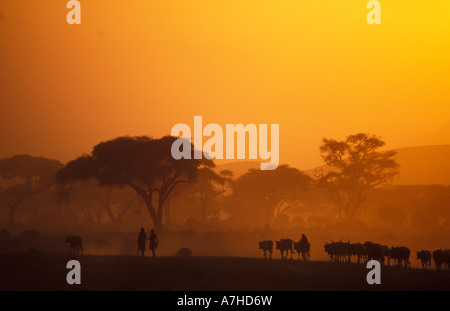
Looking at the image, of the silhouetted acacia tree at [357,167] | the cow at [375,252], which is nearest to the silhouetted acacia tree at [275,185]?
the silhouetted acacia tree at [357,167]

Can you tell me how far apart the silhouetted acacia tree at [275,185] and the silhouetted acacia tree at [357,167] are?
3.55 m

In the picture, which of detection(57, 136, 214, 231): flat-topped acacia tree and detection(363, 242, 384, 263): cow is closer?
detection(363, 242, 384, 263): cow

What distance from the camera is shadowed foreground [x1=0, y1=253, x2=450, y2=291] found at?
25266 millimetres

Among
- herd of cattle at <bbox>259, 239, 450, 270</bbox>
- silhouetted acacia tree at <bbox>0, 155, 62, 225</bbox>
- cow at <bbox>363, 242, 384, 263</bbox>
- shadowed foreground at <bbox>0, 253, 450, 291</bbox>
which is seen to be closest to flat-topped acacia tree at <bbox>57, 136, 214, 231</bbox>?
silhouetted acacia tree at <bbox>0, 155, 62, 225</bbox>

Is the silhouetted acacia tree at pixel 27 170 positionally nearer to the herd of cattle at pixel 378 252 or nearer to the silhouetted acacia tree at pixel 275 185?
the silhouetted acacia tree at pixel 275 185

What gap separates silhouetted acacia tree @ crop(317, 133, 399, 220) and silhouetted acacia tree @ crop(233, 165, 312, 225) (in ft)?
11.7

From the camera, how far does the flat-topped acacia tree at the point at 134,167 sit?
204ft

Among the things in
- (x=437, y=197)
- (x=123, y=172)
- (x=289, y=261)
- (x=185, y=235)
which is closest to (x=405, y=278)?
(x=289, y=261)

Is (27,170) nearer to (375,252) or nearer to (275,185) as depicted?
(275,185)

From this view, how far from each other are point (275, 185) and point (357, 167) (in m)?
12.1

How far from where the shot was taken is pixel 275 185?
87625mm

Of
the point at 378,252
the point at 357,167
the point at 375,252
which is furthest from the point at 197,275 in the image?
the point at 357,167

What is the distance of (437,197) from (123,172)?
50.9 meters

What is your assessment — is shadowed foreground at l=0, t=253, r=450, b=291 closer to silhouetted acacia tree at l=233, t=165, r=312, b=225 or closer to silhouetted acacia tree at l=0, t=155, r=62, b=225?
silhouetted acacia tree at l=233, t=165, r=312, b=225
